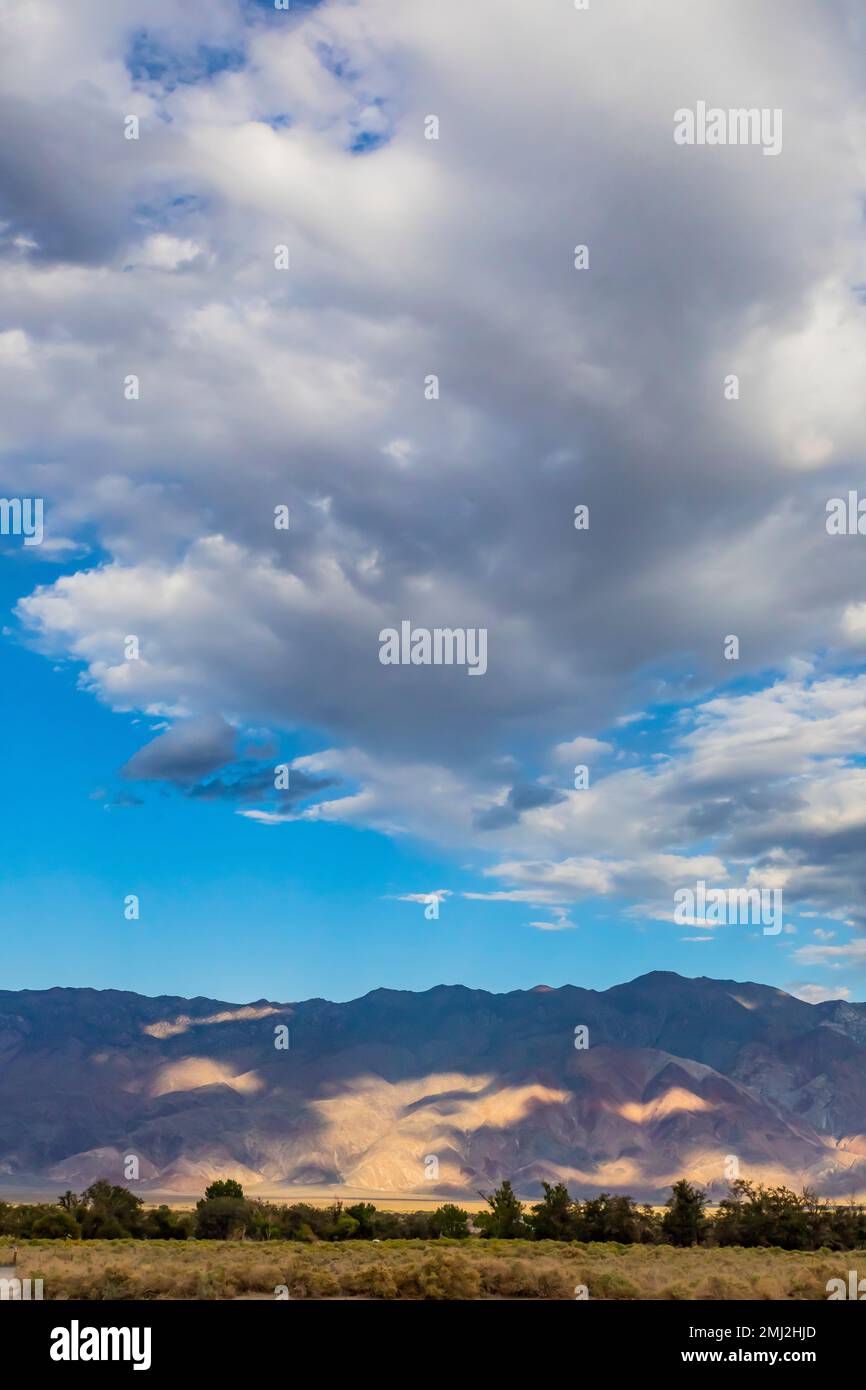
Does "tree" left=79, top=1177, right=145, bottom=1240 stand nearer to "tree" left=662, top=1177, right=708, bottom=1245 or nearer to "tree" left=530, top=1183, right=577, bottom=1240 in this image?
"tree" left=530, top=1183, right=577, bottom=1240

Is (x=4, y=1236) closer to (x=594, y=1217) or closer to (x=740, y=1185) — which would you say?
(x=594, y=1217)

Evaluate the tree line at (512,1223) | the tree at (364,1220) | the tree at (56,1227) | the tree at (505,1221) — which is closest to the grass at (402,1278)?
the tree at (56,1227)

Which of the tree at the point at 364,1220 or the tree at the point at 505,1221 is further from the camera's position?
the tree at the point at 364,1220

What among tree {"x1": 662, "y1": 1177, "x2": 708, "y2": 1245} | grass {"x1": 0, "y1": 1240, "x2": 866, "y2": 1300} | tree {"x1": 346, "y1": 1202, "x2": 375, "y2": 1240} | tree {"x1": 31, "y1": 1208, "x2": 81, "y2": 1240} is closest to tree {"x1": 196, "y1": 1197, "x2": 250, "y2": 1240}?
tree {"x1": 346, "y1": 1202, "x2": 375, "y2": 1240}

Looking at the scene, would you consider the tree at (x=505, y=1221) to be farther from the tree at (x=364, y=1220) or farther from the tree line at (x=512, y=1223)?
the tree at (x=364, y=1220)

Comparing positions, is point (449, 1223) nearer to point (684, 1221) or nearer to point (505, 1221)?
point (505, 1221)
